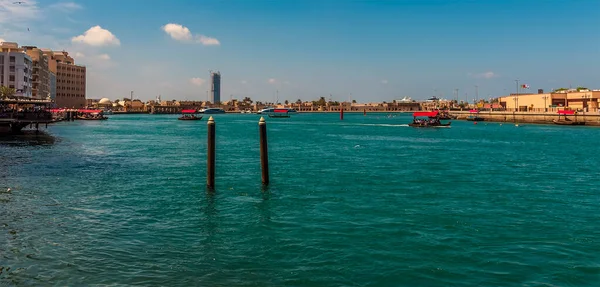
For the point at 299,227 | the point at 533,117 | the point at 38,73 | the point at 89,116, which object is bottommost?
the point at 299,227

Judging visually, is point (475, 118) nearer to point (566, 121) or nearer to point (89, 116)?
point (566, 121)

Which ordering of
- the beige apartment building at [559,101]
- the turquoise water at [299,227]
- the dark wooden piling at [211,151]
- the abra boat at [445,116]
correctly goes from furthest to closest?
the abra boat at [445,116]
the beige apartment building at [559,101]
the dark wooden piling at [211,151]
the turquoise water at [299,227]

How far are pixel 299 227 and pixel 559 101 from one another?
16278cm

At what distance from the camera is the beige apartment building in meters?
143

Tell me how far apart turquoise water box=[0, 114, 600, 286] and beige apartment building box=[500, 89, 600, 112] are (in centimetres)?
12380

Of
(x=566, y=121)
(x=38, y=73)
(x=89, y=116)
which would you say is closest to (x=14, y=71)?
(x=38, y=73)

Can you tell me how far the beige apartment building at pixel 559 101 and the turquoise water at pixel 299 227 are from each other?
12380cm

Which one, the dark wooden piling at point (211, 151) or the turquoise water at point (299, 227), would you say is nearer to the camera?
the turquoise water at point (299, 227)

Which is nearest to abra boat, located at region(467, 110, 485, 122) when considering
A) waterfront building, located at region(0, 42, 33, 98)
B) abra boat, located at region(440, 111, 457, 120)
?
abra boat, located at region(440, 111, 457, 120)

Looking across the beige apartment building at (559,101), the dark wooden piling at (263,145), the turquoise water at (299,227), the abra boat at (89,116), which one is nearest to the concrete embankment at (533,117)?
the beige apartment building at (559,101)

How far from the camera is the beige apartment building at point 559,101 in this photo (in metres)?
143

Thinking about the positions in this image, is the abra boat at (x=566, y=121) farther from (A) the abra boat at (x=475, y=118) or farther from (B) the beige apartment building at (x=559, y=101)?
(A) the abra boat at (x=475, y=118)

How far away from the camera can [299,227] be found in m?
19.8

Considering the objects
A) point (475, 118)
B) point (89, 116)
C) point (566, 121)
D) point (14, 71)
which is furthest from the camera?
point (89, 116)
